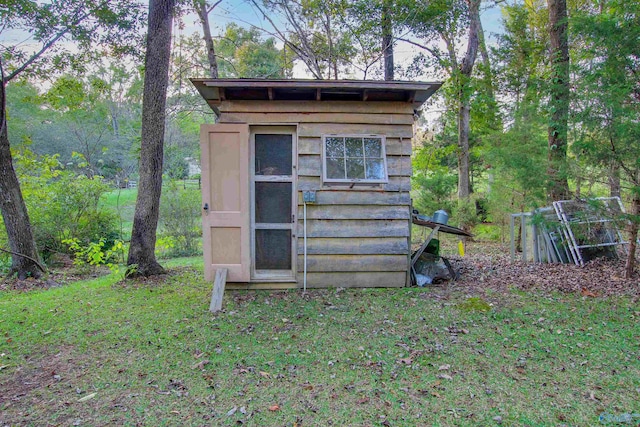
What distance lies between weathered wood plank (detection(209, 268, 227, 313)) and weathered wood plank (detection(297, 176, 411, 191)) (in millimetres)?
1401

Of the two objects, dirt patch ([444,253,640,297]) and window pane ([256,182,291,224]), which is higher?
window pane ([256,182,291,224])

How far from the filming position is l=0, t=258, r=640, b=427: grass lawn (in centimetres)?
214

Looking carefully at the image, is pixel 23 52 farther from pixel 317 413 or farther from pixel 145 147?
pixel 317 413

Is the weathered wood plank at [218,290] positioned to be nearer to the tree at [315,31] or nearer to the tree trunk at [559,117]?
the tree trunk at [559,117]

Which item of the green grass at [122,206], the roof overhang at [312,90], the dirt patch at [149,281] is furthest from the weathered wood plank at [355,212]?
the green grass at [122,206]

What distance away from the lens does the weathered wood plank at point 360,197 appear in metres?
4.48

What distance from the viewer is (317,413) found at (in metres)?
2.15

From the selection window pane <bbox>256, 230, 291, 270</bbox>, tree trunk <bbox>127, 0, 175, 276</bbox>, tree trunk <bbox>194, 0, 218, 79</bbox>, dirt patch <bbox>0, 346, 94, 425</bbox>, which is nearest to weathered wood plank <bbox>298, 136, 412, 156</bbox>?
window pane <bbox>256, 230, 291, 270</bbox>

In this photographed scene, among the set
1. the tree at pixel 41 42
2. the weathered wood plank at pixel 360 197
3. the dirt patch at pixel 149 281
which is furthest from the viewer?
the tree at pixel 41 42

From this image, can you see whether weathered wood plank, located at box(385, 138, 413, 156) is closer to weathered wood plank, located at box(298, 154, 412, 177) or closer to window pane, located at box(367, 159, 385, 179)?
weathered wood plank, located at box(298, 154, 412, 177)

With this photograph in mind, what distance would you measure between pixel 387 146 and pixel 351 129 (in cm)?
51

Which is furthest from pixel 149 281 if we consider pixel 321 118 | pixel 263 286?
pixel 321 118

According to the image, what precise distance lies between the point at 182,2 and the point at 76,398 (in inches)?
361

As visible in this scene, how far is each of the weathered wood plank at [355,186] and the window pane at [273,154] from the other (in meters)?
0.26
